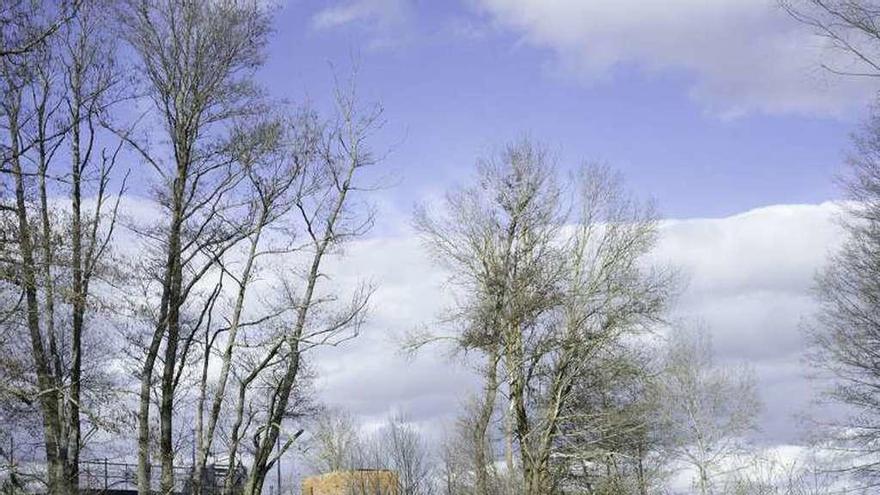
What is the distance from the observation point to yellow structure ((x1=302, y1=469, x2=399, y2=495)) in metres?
53.0

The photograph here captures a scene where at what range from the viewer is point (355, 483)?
53312mm

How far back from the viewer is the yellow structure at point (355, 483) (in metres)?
53.0

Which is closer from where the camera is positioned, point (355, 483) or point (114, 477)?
point (114, 477)

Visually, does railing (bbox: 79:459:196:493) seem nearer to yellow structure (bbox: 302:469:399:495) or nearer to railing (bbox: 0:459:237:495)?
railing (bbox: 0:459:237:495)

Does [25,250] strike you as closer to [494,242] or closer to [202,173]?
[202,173]

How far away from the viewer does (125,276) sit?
25078mm

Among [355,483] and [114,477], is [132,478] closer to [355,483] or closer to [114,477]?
[114,477]

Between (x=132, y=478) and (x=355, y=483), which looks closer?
(x=132, y=478)

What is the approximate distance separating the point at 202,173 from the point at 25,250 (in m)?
9.95

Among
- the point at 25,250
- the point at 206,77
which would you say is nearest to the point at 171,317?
the point at 206,77

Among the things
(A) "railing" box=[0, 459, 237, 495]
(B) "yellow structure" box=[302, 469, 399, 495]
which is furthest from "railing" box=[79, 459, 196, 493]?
(B) "yellow structure" box=[302, 469, 399, 495]

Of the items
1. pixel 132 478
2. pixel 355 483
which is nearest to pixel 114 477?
pixel 132 478

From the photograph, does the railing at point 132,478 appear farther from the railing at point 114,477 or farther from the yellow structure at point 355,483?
the yellow structure at point 355,483

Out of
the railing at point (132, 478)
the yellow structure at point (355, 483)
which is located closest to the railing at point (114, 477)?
the railing at point (132, 478)
